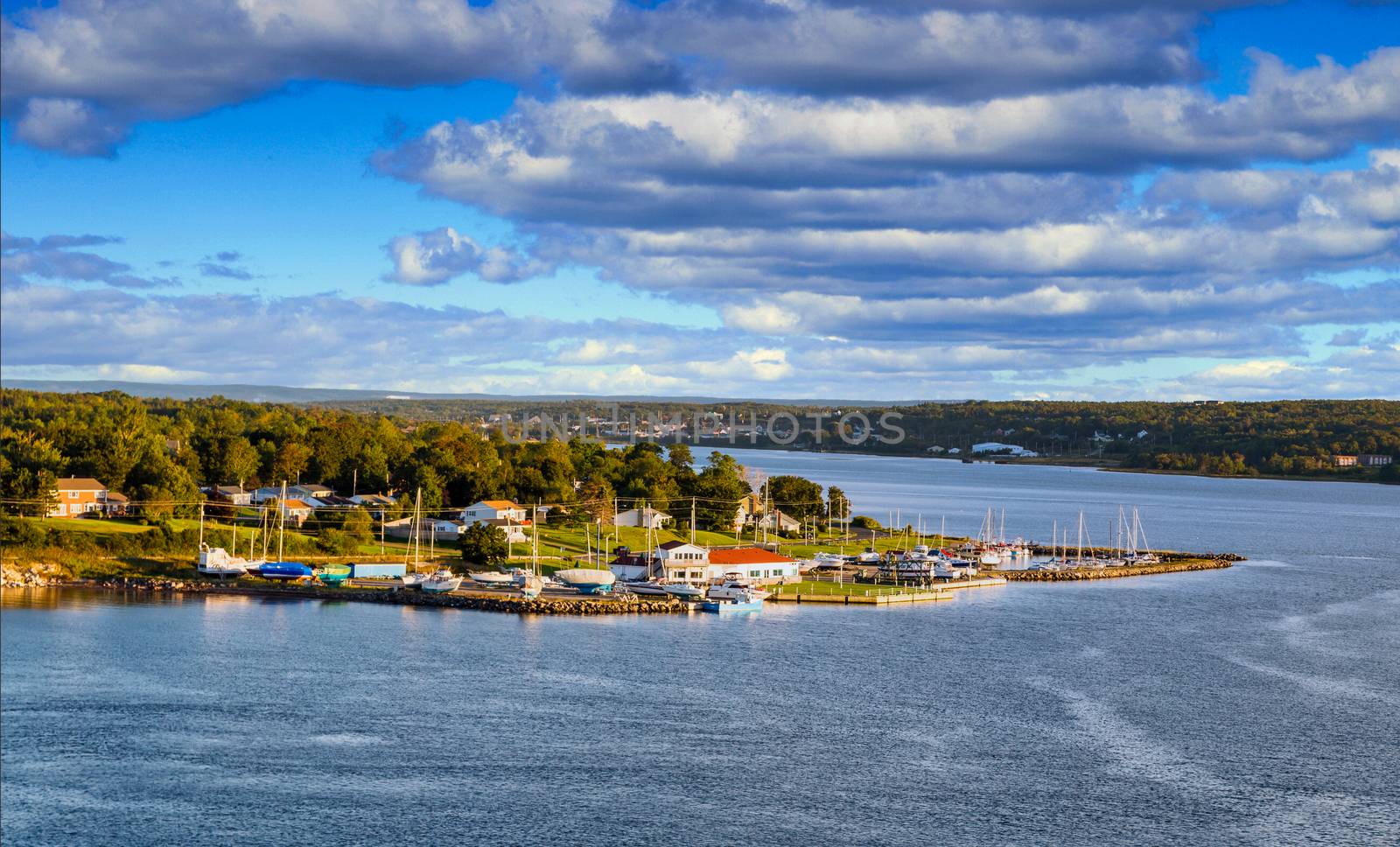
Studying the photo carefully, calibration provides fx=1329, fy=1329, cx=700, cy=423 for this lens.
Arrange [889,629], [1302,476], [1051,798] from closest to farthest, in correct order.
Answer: [1051,798]
[889,629]
[1302,476]

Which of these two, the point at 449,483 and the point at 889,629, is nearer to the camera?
the point at 889,629

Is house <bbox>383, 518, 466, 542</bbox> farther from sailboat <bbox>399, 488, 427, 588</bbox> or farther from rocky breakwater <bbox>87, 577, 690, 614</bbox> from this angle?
rocky breakwater <bbox>87, 577, 690, 614</bbox>

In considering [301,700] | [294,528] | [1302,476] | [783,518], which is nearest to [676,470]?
[783,518]

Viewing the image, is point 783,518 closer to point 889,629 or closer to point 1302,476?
point 889,629

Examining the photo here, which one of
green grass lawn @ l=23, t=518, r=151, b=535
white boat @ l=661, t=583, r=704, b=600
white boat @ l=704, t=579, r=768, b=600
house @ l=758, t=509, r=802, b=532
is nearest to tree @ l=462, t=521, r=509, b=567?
white boat @ l=661, t=583, r=704, b=600

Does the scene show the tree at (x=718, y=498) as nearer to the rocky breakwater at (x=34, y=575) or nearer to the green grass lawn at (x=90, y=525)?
the green grass lawn at (x=90, y=525)
